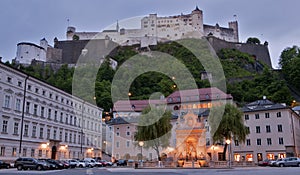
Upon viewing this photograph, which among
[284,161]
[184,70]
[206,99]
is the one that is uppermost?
[184,70]

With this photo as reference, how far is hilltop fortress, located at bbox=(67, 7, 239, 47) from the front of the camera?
161 m

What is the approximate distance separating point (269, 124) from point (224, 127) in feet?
55.3

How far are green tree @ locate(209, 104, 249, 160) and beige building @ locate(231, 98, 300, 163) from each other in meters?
11.4

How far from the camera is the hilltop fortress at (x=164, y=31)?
160875mm

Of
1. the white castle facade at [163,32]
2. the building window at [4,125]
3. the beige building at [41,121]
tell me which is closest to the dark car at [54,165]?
the beige building at [41,121]

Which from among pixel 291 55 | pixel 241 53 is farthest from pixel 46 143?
pixel 241 53

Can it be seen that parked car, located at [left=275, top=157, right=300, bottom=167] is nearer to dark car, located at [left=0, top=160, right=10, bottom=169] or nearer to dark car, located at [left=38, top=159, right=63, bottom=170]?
dark car, located at [left=38, top=159, right=63, bottom=170]

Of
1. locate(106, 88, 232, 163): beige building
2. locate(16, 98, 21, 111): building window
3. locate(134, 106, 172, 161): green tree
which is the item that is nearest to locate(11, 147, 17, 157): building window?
locate(16, 98, 21, 111): building window

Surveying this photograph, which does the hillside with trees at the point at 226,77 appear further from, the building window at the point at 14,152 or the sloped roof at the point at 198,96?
the building window at the point at 14,152

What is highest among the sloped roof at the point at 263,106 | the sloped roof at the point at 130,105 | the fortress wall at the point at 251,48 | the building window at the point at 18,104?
the fortress wall at the point at 251,48

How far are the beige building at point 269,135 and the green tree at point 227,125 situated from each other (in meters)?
11.4

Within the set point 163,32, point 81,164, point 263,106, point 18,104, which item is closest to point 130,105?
point 263,106

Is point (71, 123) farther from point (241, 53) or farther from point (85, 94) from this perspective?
point (241, 53)

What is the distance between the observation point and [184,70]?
115 meters
